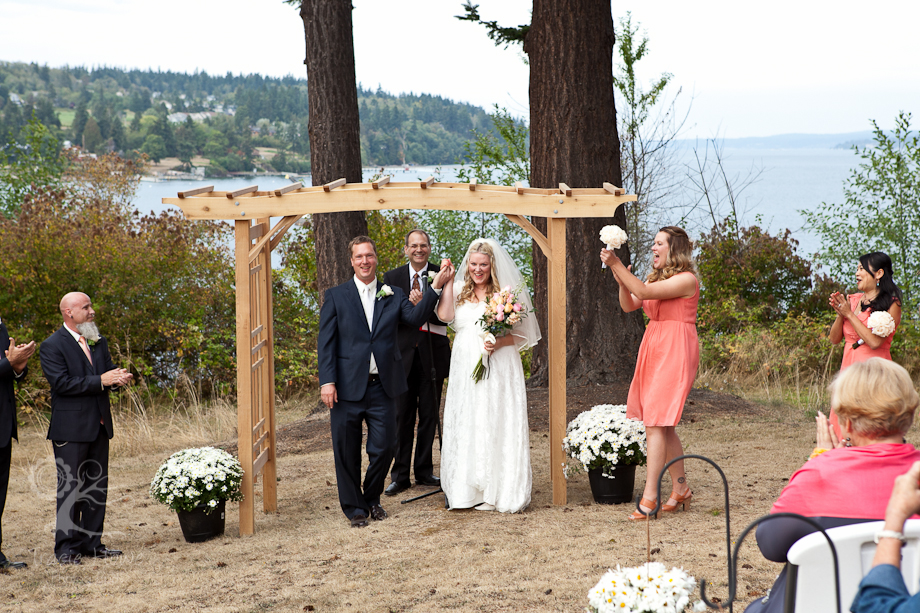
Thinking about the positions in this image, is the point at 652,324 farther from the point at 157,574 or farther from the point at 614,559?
the point at 157,574

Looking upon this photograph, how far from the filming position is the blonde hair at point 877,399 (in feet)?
7.99

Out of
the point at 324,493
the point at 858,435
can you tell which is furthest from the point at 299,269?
the point at 858,435

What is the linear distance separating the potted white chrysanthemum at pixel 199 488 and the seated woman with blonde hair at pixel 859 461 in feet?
12.4

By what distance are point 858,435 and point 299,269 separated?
11.2 m

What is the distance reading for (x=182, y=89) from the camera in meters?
35.9

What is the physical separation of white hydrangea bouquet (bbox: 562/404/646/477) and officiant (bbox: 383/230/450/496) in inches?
49.5

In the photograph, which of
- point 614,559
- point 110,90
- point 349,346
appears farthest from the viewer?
point 110,90

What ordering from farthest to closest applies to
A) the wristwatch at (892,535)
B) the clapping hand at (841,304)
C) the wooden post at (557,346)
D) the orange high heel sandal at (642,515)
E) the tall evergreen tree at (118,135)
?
the tall evergreen tree at (118,135)
the wooden post at (557,346)
the clapping hand at (841,304)
the orange high heel sandal at (642,515)
the wristwatch at (892,535)

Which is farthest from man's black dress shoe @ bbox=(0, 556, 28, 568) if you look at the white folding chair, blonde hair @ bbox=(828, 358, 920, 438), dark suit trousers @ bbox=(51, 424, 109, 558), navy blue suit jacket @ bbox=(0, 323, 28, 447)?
blonde hair @ bbox=(828, 358, 920, 438)

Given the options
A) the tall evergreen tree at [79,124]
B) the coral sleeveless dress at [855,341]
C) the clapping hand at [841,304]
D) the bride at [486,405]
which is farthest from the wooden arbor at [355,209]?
the tall evergreen tree at [79,124]

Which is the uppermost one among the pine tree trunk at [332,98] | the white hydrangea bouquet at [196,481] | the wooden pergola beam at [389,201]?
the pine tree trunk at [332,98]

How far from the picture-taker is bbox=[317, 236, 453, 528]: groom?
18.2 feet

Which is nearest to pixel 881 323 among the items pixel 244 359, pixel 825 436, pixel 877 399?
pixel 825 436

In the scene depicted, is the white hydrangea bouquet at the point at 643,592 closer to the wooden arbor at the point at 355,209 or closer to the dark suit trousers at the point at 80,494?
the wooden arbor at the point at 355,209
